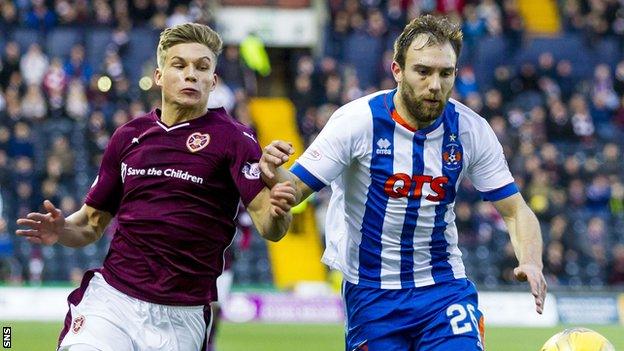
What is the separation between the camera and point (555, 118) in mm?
24500

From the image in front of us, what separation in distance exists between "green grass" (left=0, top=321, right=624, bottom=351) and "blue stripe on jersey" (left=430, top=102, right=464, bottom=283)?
25.8 feet

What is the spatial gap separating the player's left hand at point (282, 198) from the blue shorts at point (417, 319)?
0.89m

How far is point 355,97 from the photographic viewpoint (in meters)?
24.0

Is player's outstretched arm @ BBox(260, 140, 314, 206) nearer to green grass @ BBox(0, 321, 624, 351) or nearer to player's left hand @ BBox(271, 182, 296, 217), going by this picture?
player's left hand @ BBox(271, 182, 296, 217)

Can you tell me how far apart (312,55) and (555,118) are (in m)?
5.92

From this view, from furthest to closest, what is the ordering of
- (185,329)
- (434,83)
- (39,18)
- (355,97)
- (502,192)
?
(355,97) < (39,18) < (502,192) < (434,83) < (185,329)

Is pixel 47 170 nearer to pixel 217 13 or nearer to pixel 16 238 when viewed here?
pixel 16 238

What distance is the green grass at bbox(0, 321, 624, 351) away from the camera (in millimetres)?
15508

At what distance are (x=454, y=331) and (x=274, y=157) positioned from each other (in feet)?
4.31

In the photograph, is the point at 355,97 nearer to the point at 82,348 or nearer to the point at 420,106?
the point at 420,106

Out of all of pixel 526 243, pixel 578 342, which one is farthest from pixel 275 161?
pixel 578 342

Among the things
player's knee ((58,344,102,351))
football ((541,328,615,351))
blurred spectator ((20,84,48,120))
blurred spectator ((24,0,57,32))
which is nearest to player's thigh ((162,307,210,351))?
player's knee ((58,344,102,351))

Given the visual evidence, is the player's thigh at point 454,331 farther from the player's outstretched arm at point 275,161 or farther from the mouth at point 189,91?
the mouth at point 189,91

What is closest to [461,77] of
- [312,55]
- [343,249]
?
[312,55]
